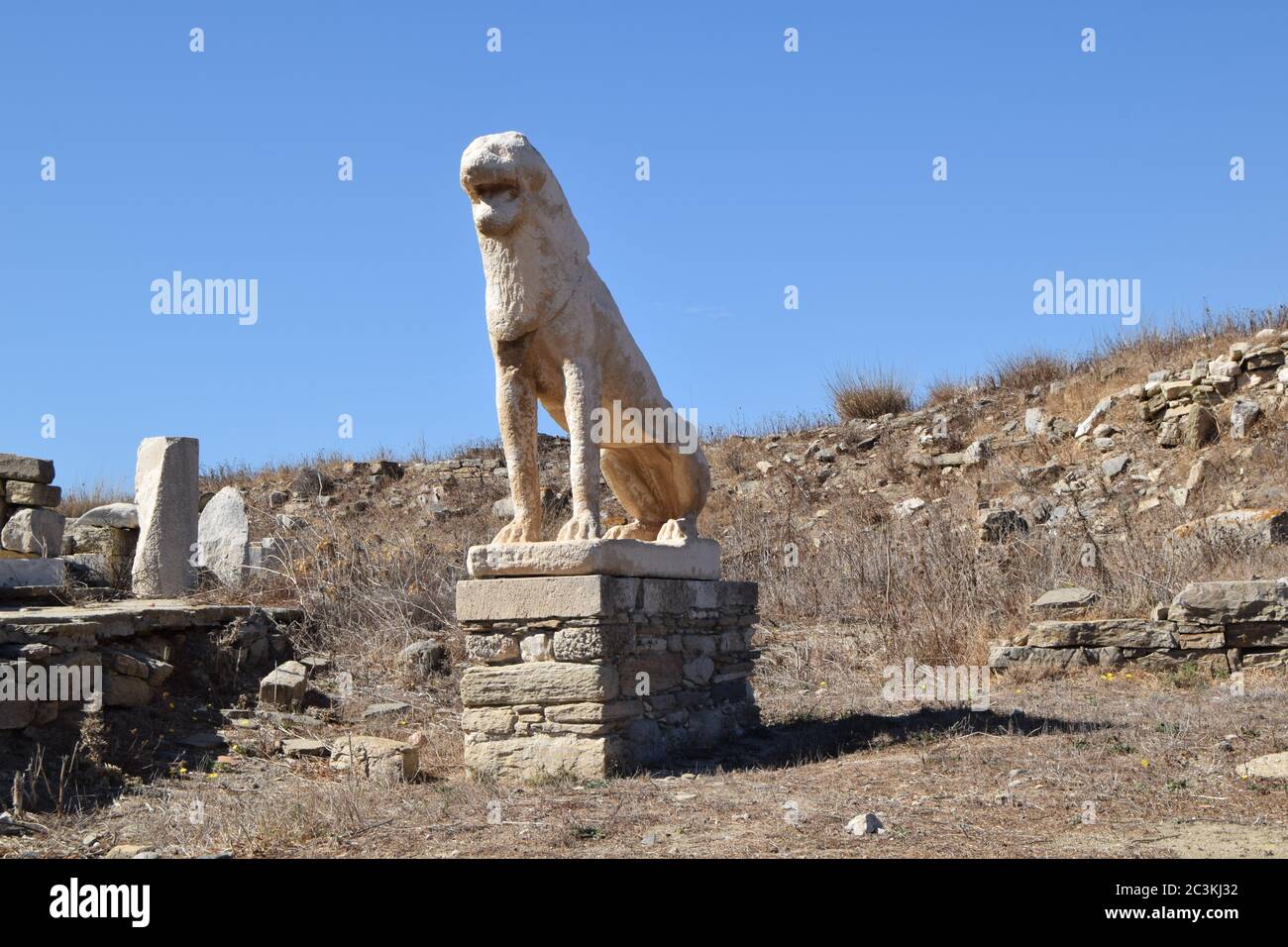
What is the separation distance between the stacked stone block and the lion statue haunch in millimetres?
7540

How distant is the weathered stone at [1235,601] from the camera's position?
9.20m

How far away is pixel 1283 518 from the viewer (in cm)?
1148

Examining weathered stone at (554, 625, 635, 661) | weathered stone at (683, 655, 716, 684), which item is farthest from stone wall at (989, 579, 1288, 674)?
weathered stone at (554, 625, 635, 661)

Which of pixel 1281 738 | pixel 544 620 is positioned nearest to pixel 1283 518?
pixel 1281 738

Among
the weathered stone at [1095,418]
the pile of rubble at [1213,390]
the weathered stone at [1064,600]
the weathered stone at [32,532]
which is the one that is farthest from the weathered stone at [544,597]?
the weathered stone at [1095,418]

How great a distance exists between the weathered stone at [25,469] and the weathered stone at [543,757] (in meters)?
7.93

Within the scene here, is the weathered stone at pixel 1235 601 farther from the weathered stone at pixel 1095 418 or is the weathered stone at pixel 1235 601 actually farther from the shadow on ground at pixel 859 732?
the weathered stone at pixel 1095 418

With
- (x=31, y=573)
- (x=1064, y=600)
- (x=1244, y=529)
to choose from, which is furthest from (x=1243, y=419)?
(x=31, y=573)

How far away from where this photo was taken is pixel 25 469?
12672mm

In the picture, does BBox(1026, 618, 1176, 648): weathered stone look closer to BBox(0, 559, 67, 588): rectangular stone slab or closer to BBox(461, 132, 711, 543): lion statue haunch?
BBox(461, 132, 711, 543): lion statue haunch

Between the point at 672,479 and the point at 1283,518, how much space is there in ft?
21.5

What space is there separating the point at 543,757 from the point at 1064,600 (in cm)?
555

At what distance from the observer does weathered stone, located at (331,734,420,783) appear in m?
6.99
